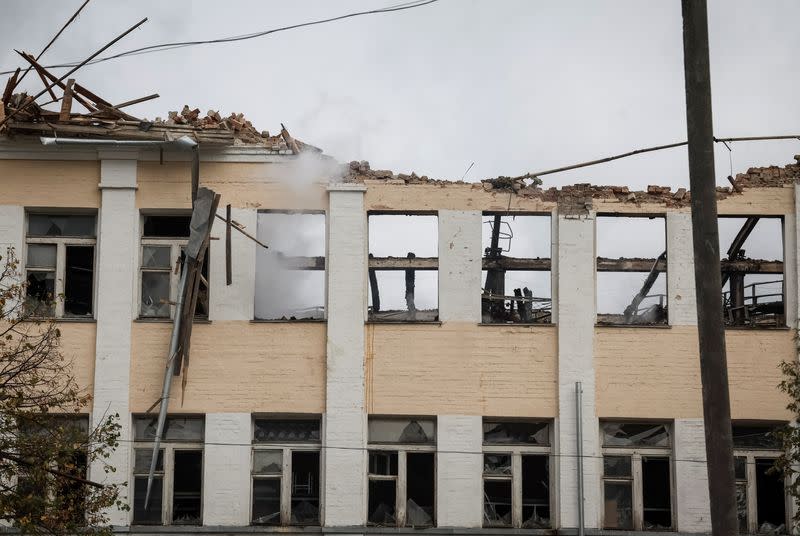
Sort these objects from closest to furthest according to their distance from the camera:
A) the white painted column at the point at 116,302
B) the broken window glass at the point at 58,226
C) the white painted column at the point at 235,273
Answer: the white painted column at the point at 116,302
the white painted column at the point at 235,273
the broken window glass at the point at 58,226

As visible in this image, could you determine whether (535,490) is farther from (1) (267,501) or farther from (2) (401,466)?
(1) (267,501)

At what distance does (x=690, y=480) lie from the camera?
19328 mm

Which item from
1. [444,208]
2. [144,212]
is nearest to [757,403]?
[444,208]

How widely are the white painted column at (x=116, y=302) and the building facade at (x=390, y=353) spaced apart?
3 centimetres

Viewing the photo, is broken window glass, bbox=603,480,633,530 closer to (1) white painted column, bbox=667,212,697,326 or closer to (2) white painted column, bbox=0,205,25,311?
(1) white painted column, bbox=667,212,697,326

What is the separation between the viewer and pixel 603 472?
19.5 metres

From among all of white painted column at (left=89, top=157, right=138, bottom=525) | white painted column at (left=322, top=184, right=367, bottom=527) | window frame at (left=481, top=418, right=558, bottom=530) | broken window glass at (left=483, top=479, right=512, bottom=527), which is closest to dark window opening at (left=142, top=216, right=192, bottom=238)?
white painted column at (left=89, top=157, right=138, bottom=525)

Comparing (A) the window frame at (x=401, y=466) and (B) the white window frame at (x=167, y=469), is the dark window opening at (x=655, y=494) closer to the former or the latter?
(A) the window frame at (x=401, y=466)

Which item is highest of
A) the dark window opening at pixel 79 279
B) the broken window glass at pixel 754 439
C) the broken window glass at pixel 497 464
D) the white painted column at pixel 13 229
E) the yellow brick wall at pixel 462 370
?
the white painted column at pixel 13 229

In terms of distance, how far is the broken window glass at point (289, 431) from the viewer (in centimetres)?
1959

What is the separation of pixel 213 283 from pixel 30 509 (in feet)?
20.6

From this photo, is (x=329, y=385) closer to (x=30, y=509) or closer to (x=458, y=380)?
(x=458, y=380)

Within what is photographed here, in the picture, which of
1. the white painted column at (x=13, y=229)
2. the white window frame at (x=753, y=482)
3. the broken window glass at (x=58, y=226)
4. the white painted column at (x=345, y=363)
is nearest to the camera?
the white painted column at (x=345, y=363)

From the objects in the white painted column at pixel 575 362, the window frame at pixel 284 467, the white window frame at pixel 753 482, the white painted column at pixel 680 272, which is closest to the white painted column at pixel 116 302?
the window frame at pixel 284 467
